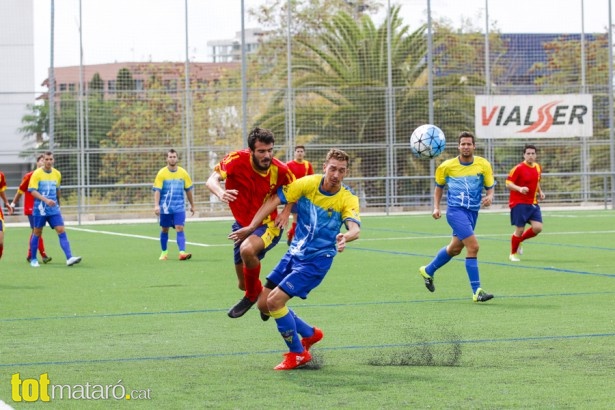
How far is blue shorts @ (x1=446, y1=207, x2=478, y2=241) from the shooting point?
13.1 meters

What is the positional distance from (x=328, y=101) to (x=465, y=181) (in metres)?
26.7

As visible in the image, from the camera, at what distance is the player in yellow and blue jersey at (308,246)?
26.9ft

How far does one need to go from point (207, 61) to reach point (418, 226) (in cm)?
1433

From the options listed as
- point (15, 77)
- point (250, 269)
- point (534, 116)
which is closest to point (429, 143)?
point (250, 269)

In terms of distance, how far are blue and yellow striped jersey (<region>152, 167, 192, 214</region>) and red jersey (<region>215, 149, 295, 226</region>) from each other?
10.5m

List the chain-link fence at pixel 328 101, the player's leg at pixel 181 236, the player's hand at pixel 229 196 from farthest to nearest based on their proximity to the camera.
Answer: the chain-link fence at pixel 328 101 < the player's leg at pixel 181 236 < the player's hand at pixel 229 196

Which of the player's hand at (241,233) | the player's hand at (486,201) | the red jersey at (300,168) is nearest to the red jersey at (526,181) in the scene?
the red jersey at (300,168)

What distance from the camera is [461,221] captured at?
1320 cm

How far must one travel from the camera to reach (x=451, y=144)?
4009 cm

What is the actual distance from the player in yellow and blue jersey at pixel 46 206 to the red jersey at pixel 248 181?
9.80 meters

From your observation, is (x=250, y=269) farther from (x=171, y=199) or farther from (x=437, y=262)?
(x=171, y=199)

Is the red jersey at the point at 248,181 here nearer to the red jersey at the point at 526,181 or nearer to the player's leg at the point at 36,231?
the red jersey at the point at 526,181

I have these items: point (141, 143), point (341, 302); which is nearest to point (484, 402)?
point (341, 302)

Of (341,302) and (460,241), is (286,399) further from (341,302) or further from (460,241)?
(460,241)
